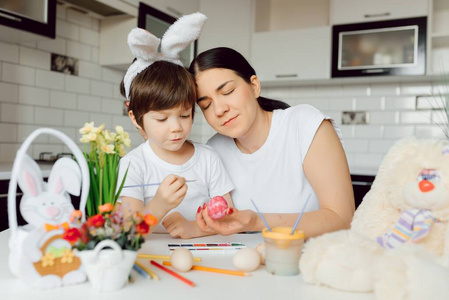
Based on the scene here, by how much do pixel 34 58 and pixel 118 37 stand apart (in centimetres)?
62

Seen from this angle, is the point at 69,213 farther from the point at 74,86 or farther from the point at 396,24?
the point at 396,24

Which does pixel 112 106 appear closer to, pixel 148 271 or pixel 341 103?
pixel 341 103

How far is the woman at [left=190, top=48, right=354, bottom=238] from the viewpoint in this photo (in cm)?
133

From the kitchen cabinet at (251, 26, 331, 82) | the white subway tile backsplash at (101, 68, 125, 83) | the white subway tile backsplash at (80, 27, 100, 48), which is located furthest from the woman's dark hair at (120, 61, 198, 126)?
the kitchen cabinet at (251, 26, 331, 82)

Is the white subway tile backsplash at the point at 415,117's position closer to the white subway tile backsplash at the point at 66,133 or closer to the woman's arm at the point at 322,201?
the woman's arm at the point at 322,201

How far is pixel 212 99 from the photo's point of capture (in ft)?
4.84

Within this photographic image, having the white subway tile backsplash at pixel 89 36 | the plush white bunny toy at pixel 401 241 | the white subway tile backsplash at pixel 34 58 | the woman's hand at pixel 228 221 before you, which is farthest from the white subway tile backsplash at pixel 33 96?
the plush white bunny toy at pixel 401 241

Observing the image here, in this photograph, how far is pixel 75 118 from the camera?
309 cm

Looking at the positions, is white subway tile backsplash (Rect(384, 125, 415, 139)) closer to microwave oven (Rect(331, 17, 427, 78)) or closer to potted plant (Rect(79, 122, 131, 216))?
microwave oven (Rect(331, 17, 427, 78))

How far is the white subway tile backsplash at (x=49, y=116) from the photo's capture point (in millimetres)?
2848

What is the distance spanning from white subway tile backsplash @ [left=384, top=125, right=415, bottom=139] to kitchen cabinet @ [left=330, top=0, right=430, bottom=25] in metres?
0.87

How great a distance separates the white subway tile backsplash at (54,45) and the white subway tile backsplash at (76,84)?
0.18m

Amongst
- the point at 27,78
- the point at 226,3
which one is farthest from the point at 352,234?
the point at 226,3

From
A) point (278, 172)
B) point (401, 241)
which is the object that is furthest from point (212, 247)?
point (278, 172)
